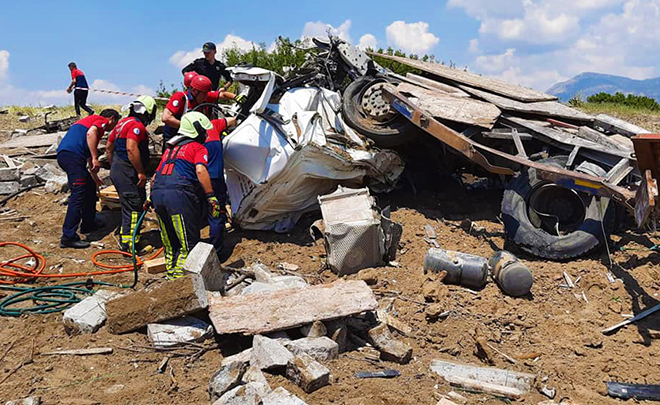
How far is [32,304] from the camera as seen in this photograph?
406cm

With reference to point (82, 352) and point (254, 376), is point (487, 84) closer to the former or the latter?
point (254, 376)

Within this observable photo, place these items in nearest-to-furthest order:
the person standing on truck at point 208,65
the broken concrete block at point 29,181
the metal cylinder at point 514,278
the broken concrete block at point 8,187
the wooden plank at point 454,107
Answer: the metal cylinder at point 514,278 < the wooden plank at point 454,107 < the person standing on truck at point 208,65 < the broken concrete block at point 8,187 < the broken concrete block at point 29,181

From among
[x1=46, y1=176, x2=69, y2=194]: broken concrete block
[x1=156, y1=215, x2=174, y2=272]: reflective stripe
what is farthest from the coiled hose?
[x1=46, y1=176, x2=69, y2=194]: broken concrete block

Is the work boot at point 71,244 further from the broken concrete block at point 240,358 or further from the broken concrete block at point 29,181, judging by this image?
the broken concrete block at point 240,358

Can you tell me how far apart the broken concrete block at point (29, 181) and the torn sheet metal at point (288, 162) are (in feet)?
13.6

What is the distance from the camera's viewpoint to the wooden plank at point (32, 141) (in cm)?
1031

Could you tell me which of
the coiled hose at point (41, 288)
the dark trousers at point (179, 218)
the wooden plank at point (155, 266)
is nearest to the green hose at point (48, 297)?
the coiled hose at point (41, 288)

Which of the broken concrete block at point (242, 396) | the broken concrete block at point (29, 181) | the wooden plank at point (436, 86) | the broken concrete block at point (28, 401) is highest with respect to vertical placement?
the wooden plank at point (436, 86)

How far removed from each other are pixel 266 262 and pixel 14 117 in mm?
13335

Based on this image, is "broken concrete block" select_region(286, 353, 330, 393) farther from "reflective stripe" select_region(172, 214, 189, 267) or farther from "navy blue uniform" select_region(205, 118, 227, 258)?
"navy blue uniform" select_region(205, 118, 227, 258)

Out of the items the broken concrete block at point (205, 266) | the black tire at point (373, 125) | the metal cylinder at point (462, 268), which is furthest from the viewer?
the black tire at point (373, 125)

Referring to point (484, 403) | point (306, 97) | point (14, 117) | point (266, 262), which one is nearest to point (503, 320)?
point (484, 403)

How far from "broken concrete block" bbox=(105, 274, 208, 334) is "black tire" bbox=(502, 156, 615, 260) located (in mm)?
3033

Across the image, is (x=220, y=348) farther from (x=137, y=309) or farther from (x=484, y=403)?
(x=484, y=403)
